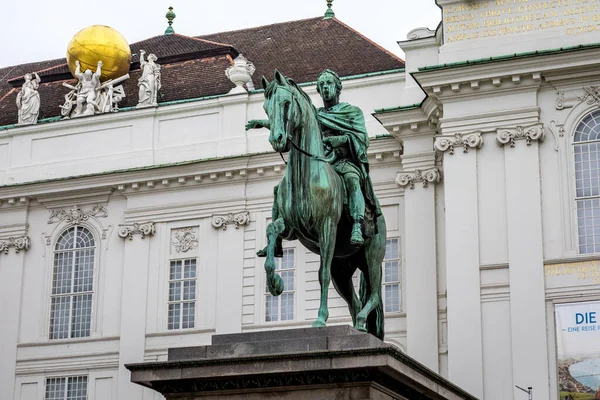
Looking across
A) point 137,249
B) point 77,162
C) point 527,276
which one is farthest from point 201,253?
point 527,276

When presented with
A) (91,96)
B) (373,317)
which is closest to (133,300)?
(91,96)

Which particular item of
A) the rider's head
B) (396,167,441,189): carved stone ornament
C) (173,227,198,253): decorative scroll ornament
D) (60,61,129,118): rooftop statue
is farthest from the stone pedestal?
(60,61,129,118): rooftop statue

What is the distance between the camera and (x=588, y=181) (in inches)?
1073

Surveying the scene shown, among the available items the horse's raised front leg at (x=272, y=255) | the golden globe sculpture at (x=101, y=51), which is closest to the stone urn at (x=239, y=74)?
the golden globe sculpture at (x=101, y=51)

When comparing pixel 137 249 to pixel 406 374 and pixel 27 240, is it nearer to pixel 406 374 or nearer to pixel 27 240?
pixel 27 240

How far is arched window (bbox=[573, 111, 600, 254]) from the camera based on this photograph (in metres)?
26.8

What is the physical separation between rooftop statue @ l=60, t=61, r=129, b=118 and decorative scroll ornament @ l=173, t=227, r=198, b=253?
431cm

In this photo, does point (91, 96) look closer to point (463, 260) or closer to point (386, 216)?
point (386, 216)

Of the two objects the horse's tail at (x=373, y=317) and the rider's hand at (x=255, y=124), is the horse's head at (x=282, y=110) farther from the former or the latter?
the horse's tail at (x=373, y=317)

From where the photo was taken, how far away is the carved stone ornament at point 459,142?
1105 inches

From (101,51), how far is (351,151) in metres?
21.9

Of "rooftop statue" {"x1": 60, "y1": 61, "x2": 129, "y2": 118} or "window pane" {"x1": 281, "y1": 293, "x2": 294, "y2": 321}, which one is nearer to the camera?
"window pane" {"x1": 281, "y1": 293, "x2": 294, "y2": 321}

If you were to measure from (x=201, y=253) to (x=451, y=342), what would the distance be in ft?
27.5

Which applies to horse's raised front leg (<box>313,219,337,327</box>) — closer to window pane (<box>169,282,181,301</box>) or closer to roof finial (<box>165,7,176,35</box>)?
window pane (<box>169,282,181,301</box>)
